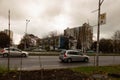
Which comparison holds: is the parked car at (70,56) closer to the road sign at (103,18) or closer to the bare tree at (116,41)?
the road sign at (103,18)

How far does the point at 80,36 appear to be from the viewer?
95812 millimetres

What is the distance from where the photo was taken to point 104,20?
14664 millimetres

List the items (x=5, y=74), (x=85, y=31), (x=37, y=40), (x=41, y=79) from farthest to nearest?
(x=37, y=40) → (x=85, y=31) → (x=5, y=74) → (x=41, y=79)

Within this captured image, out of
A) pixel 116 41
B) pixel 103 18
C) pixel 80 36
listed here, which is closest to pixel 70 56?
pixel 103 18

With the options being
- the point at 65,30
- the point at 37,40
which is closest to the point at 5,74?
the point at 65,30

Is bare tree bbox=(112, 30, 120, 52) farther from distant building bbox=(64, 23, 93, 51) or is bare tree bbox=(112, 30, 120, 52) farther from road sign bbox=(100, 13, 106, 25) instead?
road sign bbox=(100, 13, 106, 25)

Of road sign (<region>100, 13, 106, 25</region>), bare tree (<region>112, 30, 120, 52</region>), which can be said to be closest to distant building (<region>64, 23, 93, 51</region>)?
bare tree (<region>112, 30, 120, 52</region>)

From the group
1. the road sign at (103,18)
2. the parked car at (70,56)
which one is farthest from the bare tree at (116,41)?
the road sign at (103,18)

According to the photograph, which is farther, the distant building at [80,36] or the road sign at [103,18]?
the distant building at [80,36]

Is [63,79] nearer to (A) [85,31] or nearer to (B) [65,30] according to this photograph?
(A) [85,31]

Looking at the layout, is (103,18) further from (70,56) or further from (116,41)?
(116,41)

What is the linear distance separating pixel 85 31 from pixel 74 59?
5353cm

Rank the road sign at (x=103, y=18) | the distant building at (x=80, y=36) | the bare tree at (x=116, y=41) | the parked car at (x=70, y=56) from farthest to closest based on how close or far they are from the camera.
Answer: the bare tree at (x=116, y=41) < the distant building at (x=80, y=36) < the parked car at (x=70, y=56) < the road sign at (x=103, y=18)

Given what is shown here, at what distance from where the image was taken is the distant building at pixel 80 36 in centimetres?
8375
